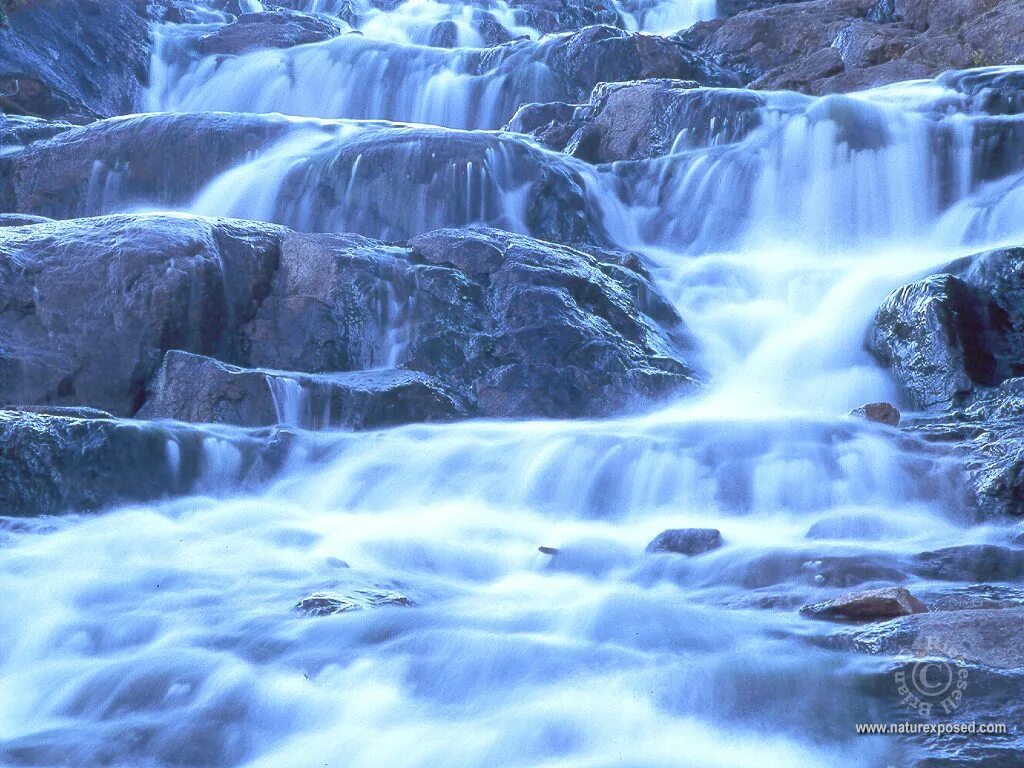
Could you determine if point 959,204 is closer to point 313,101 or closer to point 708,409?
point 708,409

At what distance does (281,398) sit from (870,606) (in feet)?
14.6

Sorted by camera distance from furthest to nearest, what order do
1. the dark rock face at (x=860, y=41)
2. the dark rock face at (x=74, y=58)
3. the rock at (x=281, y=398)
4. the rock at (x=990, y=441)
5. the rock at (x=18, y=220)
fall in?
the dark rock face at (x=74, y=58)
the dark rock face at (x=860, y=41)
the rock at (x=18, y=220)
the rock at (x=281, y=398)
the rock at (x=990, y=441)

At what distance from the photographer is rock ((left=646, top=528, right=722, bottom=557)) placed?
6.21 m

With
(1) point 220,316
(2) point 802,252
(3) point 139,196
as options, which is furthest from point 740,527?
(3) point 139,196

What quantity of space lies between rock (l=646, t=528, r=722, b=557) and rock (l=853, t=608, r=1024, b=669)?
5.51 feet

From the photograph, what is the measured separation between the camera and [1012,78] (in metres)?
12.8

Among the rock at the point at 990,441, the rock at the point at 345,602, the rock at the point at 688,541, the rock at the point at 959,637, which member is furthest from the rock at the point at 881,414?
the rock at the point at 345,602

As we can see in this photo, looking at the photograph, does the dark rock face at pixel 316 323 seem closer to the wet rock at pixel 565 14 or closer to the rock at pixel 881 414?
the rock at pixel 881 414

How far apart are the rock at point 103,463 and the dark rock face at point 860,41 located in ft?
33.1

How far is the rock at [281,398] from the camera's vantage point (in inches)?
316

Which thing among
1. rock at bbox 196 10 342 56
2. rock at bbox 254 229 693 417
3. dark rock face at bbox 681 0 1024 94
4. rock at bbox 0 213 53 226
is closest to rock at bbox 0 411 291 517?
rock at bbox 254 229 693 417

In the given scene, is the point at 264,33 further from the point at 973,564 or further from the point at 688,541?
the point at 973,564

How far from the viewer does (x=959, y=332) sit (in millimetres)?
8430

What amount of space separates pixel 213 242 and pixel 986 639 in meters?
6.57
